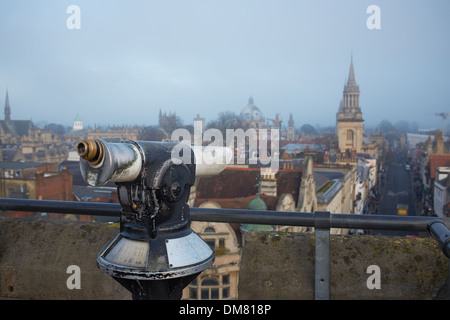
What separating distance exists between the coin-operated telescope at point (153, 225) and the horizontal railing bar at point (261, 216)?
2.26ft

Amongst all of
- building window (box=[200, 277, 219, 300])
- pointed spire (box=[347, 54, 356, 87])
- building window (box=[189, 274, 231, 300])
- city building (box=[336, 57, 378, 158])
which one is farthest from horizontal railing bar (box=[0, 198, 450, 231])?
pointed spire (box=[347, 54, 356, 87])

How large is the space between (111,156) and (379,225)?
1724mm

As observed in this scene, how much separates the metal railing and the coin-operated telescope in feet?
2.28

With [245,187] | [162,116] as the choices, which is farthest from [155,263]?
[162,116]

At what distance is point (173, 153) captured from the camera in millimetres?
2318

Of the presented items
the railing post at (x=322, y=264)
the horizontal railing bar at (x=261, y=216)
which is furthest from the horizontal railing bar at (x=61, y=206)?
the railing post at (x=322, y=264)

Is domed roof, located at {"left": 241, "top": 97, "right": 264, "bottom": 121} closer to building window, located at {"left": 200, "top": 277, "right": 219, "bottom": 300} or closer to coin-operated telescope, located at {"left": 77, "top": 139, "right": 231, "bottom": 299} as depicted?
building window, located at {"left": 200, "top": 277, "right": 219, "bottom": 300}

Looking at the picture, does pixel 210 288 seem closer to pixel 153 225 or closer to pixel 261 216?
pixel 261 216

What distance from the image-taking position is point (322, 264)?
9.54 feet

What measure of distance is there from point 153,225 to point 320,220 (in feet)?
3.70

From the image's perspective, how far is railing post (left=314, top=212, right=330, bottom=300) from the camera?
288cm

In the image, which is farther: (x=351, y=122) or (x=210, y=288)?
(x=351, y=122)

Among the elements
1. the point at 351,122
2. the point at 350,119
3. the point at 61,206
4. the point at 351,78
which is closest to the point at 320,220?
the point at 61,206
